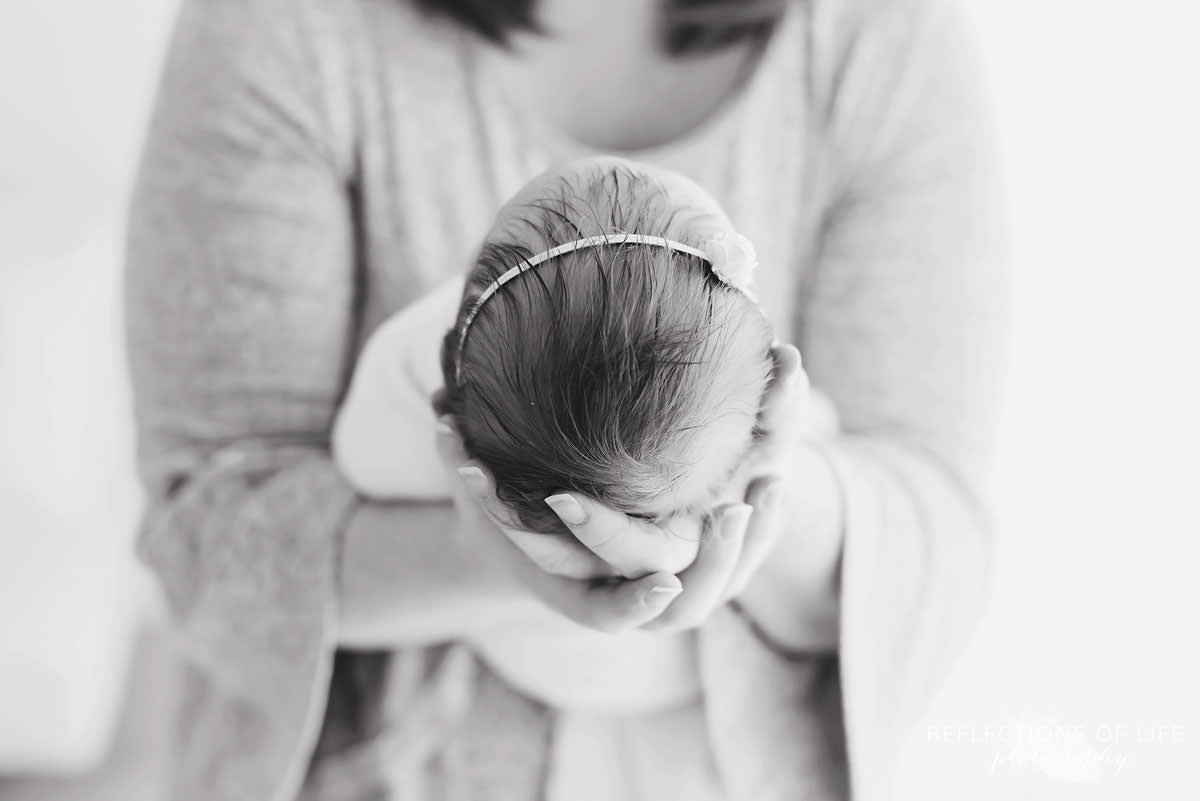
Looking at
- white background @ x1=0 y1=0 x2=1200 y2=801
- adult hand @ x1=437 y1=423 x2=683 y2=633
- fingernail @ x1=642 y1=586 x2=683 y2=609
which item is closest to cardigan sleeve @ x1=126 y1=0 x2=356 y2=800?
adult hand @ x1=437 y1=423 x2=683 y2=633

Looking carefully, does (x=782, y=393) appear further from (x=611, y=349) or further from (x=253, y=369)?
(x=253, y=369)

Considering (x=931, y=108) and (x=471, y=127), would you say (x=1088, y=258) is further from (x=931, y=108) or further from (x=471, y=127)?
(x=471, y=127)

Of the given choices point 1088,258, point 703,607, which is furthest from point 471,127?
point 1088,258

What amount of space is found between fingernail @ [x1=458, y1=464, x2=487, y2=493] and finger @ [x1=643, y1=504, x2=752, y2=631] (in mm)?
111

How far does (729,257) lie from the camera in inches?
16.9

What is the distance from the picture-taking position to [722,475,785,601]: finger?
479 millimetres

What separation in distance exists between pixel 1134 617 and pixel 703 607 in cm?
47

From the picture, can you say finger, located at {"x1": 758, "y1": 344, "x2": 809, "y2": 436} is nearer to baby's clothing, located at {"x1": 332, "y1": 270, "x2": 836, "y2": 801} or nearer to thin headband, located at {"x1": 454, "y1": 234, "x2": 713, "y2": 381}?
thin headband, located at {"x1": 454, "y1": 234, "x2": 713, "y2": 381}

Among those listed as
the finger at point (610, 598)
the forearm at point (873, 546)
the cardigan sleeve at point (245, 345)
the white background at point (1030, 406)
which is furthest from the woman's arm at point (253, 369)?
the white background at point (1030, 406)

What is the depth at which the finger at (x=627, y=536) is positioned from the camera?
16.8 inches

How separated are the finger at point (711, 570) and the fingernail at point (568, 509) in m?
0.07

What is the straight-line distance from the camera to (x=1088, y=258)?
921 millimetres

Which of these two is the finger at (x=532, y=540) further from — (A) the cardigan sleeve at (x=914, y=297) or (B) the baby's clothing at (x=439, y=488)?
(A) the cardigan sleeve at (x=914, y=297)

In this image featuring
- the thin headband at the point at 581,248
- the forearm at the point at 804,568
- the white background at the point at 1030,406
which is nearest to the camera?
the thin headband at the point at 581,248
